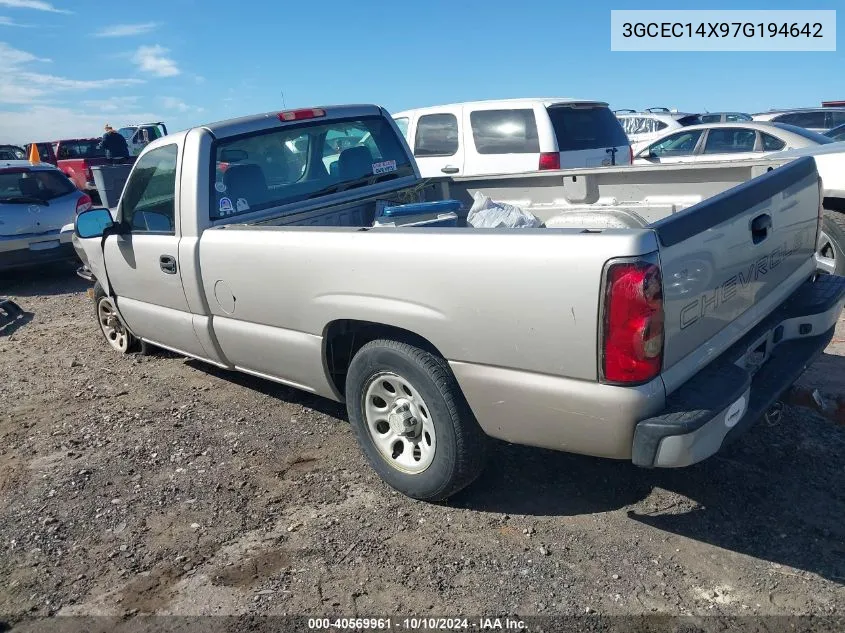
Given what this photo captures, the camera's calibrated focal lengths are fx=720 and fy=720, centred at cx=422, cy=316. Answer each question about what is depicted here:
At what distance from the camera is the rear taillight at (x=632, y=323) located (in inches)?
96.5

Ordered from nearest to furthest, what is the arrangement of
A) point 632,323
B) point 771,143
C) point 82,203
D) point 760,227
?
1. point 632,323
2. point 760,227
3. point 82,203
4. point 771,143

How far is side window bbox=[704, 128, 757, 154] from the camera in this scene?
1027 cm

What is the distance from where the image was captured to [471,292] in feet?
9.23

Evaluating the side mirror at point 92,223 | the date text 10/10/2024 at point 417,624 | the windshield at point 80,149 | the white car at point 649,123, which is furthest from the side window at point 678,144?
the windshield at point 80,149

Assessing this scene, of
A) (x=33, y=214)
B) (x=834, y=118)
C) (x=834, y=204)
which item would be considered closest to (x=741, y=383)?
(x=834, y=204)

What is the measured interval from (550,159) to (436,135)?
1.83m

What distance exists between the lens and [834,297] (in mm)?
3521

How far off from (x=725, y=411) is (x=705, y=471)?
3.24ft

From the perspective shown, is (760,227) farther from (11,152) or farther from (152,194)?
(11,152)

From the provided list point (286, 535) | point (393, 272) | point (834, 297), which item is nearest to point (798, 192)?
point (834, 297)

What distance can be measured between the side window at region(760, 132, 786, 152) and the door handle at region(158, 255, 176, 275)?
Result: 862cm

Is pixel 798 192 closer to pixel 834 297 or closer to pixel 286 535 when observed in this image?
pixel 834 297

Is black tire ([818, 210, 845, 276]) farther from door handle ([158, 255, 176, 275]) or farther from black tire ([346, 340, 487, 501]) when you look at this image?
Result: door handle ([158, 255, 176, 275])

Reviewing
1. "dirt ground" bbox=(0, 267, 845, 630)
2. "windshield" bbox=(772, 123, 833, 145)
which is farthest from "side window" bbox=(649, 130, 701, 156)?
"dirt ground" bbox=(0, 267, 845, 630)
